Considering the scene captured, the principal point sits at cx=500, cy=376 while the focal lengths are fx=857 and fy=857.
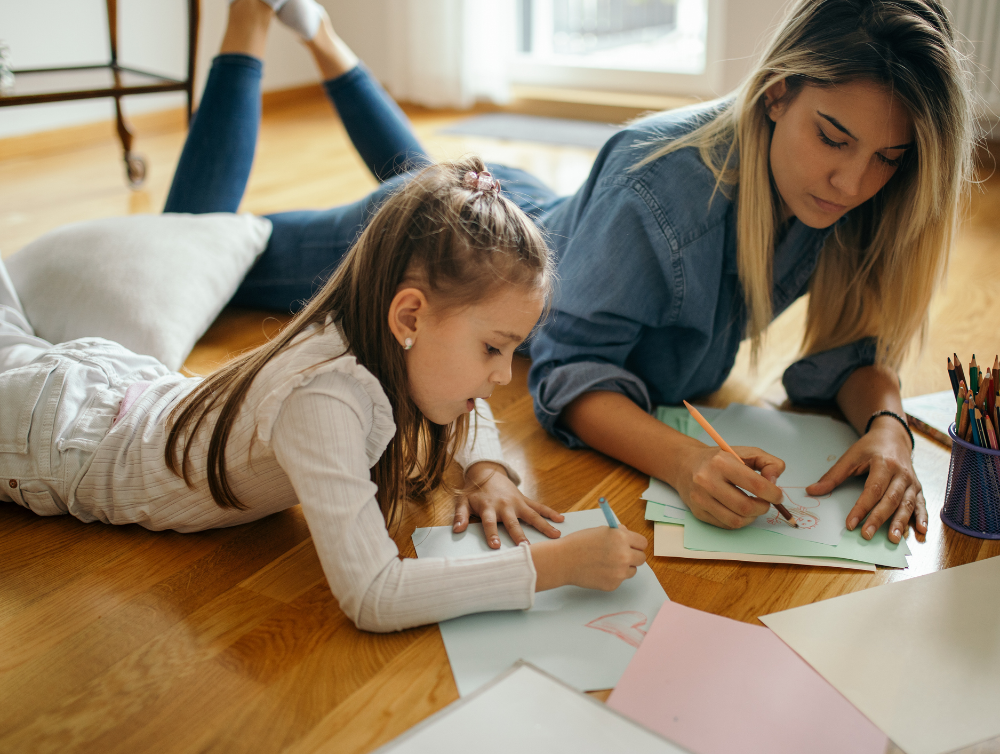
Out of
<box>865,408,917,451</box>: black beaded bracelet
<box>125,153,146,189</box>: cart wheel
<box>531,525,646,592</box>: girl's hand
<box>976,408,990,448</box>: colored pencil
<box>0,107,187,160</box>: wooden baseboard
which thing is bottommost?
<box>531,525,646,592</box>: girl's hand

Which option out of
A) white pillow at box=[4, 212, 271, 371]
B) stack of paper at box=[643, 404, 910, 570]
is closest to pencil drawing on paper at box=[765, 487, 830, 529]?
stack of paper at box=[643, 404, 910, 570]

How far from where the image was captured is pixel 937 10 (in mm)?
971

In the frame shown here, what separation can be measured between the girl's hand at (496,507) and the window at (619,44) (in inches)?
96.7

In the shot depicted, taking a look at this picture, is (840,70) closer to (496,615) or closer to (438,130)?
(496,615)

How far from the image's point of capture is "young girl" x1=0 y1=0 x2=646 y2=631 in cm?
76

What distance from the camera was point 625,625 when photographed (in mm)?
805

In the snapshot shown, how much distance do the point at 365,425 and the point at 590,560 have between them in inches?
9.7

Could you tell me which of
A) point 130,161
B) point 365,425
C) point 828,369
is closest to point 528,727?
point 365,425

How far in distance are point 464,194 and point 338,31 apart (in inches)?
133

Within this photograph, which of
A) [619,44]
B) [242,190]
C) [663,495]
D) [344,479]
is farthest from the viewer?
[619,44]

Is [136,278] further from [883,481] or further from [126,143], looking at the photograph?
[126,143]

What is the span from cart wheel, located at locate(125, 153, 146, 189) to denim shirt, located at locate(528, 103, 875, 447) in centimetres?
162

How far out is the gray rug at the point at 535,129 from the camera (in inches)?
119

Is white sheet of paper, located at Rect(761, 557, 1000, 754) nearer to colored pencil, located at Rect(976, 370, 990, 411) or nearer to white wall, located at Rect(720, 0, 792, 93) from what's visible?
colored pencil, located at Rect(976, 370, 990, 411)
